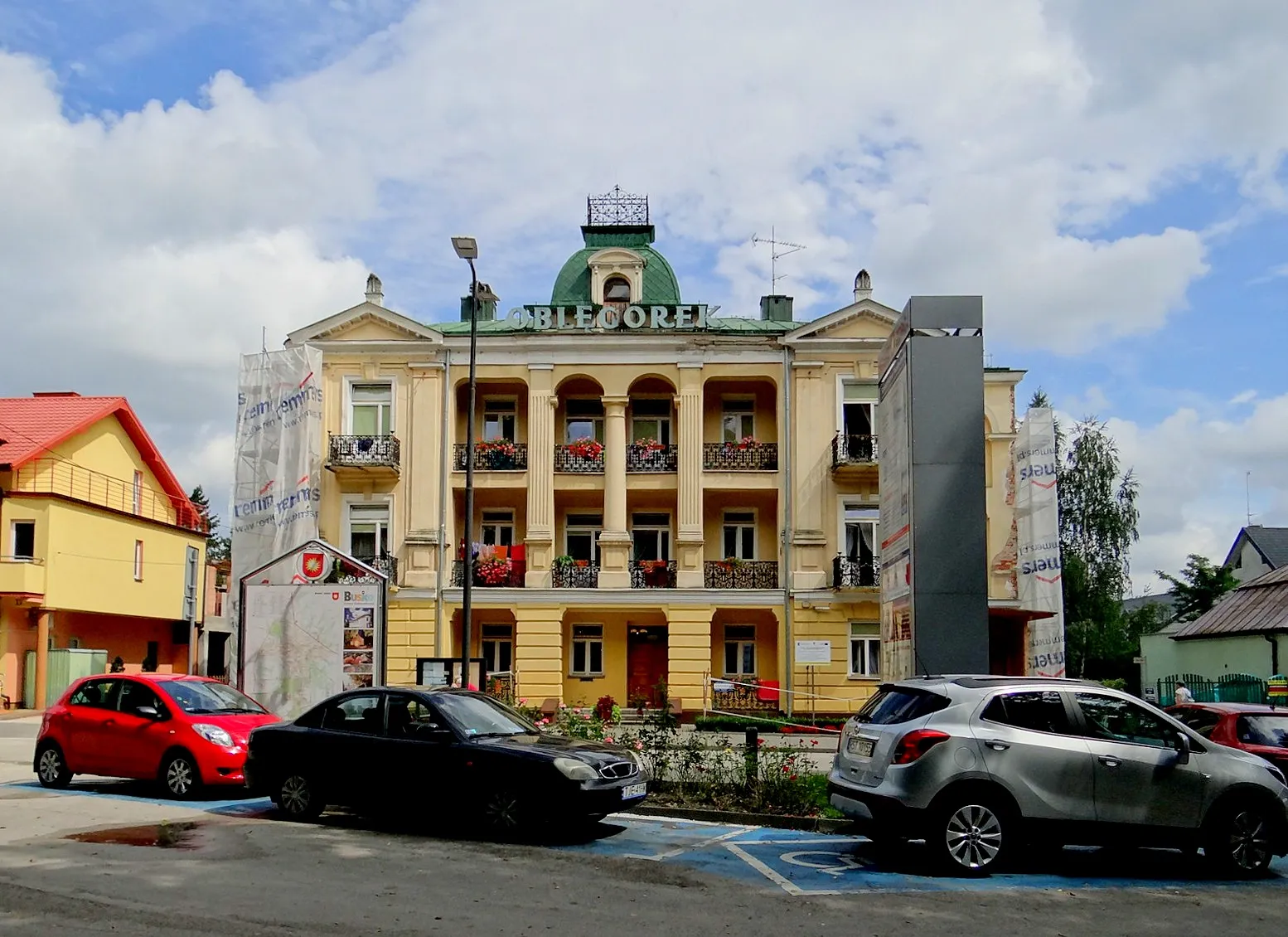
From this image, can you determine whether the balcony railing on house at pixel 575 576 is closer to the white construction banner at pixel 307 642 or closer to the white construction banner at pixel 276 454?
the white construction banner at pixel 276 454

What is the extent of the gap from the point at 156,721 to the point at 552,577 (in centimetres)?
2154

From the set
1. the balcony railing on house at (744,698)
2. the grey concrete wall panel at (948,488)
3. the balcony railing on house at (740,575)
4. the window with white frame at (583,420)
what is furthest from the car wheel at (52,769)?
the window with white frame at (583,420)

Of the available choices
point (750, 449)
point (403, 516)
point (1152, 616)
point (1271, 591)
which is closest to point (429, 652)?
point (403, 516)

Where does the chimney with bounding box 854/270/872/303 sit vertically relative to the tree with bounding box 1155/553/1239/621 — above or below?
above

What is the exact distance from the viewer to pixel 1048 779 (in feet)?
35.6

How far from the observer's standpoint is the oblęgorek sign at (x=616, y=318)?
37.6 m

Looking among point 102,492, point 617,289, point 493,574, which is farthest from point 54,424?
point 617,289

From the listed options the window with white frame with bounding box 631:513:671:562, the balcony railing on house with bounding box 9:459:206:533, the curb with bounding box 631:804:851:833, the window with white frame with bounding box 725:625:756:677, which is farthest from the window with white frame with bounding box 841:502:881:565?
the curb with bounding box 631:804:851:833

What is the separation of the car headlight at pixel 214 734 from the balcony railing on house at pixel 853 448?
23.5 metres

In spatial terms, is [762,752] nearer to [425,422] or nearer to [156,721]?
[156,721]

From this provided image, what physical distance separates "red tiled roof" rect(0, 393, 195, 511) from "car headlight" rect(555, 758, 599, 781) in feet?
99.7

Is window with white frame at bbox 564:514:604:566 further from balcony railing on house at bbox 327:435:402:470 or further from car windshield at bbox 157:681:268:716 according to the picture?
car windshield at bbox 157:681:268:716

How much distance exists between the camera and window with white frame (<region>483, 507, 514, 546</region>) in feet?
128

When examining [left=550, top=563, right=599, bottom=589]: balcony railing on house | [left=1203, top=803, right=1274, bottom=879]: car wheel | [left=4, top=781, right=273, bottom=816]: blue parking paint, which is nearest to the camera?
[left=1203, top=803, right=1274, bottom=879]: car wheel
